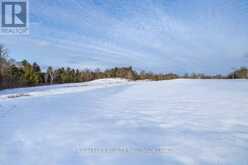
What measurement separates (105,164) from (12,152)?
981mm

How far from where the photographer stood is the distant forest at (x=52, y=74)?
59.9ft

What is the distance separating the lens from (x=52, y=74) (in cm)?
2961

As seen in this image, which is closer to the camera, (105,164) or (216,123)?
(105,164)

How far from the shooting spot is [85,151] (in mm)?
2248

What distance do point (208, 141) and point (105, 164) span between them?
49.9 inches

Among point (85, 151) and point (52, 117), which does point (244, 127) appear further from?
point (52, 117)

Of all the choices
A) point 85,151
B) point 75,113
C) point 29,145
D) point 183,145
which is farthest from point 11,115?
point 183,145

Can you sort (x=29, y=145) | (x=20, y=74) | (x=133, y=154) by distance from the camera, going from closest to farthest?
(x=133, y=154)
(x=29, y=145)
(x=20, y=74)

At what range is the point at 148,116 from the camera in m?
3.89

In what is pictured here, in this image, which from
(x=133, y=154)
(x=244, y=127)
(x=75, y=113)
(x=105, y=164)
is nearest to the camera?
(x=105, y=164)

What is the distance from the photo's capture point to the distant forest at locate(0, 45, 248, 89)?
18245 mm

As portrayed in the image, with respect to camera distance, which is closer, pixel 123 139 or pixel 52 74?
pixel 123 139

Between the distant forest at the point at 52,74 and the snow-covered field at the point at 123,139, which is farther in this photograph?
the distant forest at the point at 52,74

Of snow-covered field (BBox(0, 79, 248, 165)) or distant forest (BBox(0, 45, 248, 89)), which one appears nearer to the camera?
snow-covered field (BBox(0, 79, 248, 165))
